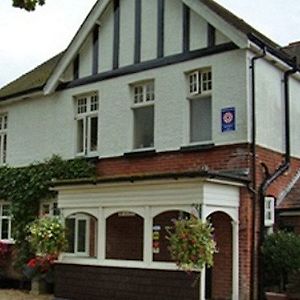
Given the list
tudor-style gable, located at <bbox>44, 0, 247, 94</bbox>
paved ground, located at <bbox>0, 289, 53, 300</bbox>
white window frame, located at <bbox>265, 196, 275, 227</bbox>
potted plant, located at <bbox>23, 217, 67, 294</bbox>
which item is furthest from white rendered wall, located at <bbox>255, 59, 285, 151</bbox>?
paved ground, located at <bbox>0, 289, 53, 300</bbox>

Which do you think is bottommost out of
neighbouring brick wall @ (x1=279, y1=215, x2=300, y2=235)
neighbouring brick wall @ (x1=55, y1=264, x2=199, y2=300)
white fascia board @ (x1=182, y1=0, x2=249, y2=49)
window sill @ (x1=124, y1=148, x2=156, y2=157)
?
neighbouring brick wall @ (x1=55, y1=264, x2=199, y2=300)

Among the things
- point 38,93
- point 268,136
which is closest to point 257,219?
point 268,136

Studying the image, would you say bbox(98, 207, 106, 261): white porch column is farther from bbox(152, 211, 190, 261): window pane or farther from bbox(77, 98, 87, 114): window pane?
bbox(77, 98, 87, 114): window pane

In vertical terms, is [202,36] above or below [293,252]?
above

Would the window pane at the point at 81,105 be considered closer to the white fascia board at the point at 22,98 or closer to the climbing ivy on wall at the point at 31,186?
the white fascia board at the point at 22,98

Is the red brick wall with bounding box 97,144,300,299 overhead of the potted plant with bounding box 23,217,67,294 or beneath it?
overhead

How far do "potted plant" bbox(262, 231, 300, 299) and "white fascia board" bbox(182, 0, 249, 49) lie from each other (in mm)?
4631

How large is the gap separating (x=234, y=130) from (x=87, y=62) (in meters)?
5.88

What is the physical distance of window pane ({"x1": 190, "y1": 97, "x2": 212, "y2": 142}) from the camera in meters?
15.6

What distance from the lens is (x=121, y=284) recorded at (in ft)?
46.5

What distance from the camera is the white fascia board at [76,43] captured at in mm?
17939

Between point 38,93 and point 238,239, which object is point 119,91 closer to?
point 38,93

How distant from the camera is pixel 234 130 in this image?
1473 cm

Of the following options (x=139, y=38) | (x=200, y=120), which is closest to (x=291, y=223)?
(x=200, y=120)
